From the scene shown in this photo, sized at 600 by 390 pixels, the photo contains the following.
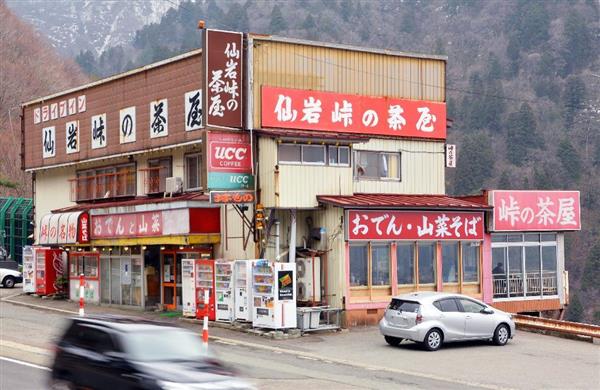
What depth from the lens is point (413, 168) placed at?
34.7 metres

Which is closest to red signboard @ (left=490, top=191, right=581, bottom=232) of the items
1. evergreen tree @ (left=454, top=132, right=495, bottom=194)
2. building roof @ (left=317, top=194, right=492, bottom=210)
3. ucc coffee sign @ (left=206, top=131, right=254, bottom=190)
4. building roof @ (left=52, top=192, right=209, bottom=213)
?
building roof @ (left=317, top=194, right=492, bottom=210)

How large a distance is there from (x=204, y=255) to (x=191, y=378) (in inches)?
776

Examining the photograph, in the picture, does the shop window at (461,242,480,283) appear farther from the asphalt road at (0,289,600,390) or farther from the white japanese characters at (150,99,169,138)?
the white japanese characters at (150,99,169,138)

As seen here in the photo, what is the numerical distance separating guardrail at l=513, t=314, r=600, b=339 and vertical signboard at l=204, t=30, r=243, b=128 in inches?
467

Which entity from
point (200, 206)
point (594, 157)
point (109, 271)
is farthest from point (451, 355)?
point (594, 157)

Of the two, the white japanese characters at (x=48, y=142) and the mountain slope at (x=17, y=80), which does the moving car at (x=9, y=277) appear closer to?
the white japanese characters at (x=48, y=142)

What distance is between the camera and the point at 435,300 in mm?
25703

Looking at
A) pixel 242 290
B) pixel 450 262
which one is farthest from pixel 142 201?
pixel 450 262

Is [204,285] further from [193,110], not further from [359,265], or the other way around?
[193,110]

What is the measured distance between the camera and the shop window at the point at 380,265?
3056 centimetres

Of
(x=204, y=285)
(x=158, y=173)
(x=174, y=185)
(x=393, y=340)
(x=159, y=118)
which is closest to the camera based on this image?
(x=393, y=340)

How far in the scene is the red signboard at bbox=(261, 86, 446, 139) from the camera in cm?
3102

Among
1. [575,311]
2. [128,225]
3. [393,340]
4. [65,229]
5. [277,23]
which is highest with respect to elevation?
[277,23]

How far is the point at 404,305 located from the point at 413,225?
19.1ft
